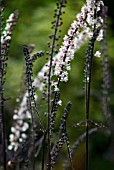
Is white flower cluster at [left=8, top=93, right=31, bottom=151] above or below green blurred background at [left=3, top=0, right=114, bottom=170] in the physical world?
below

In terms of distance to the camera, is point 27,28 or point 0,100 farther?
point 27,28

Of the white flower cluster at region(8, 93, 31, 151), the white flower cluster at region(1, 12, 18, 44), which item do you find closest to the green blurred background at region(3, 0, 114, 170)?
the white flower cluster at region(8, 93, 31, 151)

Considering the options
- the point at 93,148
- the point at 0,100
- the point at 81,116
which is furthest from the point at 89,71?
the point at 93,148

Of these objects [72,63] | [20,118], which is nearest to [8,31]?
[20,118]

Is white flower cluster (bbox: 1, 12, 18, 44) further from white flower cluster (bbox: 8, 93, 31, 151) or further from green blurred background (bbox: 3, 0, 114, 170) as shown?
green blurred background (bbox: 3, 0, 114, 170)

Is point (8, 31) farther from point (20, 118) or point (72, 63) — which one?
point (72, 63)

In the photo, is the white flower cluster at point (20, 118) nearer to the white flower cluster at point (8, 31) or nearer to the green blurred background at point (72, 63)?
the white flower cluster at point (8, 31)

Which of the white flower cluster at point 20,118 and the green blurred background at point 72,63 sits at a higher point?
the green blurred background at point 72,63

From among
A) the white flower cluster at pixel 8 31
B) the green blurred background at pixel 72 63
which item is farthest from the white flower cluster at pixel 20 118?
the green blurred background at pixel 72 63

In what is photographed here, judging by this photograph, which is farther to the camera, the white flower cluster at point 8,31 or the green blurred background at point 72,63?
the green blurred background at point 72,63

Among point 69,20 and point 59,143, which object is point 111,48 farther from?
point 59,143

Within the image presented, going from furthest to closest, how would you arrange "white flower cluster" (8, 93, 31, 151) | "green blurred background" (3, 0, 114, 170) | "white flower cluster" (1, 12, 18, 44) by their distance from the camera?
"green blurred background" (3, 0, 114, 170), "white flower cluster" (8, 93, 31, 151), "white flower cluster" (1, 12, 18, 44)
